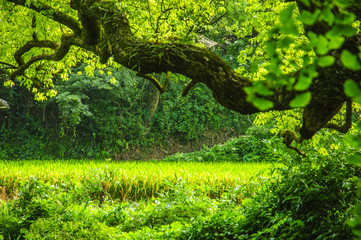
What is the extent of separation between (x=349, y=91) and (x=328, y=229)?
250cm

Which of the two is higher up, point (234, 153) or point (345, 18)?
point (345, 18)

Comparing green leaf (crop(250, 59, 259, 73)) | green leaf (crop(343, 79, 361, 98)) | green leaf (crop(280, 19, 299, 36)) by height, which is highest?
green leaf (crop(280, 19, 299, 36))

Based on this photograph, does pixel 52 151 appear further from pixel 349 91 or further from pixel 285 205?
pixel 349 91

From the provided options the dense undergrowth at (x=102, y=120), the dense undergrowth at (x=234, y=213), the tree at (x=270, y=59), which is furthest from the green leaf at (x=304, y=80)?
the dense undergrowth at (x=102, y=120)

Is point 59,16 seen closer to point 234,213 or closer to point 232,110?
point 232,110

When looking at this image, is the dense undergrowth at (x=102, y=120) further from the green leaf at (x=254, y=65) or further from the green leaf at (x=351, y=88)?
the green leaf at (x=351, y=88)

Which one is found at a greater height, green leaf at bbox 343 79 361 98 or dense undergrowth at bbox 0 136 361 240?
green leaf at bbox 343 79 361 98

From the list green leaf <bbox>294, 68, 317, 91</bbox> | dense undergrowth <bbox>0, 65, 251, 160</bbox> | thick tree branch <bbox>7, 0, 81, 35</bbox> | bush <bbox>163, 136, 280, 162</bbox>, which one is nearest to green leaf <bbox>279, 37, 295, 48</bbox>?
green leaf <bbox>294, 68, 317, 91</bbox>

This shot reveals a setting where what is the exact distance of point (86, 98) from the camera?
14.4 metres

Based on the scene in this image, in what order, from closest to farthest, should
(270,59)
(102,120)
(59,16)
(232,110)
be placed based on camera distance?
(270,59) → (232,110) → (59,16) → (102,120)

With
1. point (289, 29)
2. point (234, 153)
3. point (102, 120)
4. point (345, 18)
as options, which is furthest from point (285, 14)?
point (102, 120)

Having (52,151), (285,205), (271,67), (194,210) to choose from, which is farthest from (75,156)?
(271,67)

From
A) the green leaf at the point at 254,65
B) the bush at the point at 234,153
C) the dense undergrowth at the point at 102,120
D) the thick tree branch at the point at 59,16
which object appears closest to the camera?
the green leaf at the point at 254,65

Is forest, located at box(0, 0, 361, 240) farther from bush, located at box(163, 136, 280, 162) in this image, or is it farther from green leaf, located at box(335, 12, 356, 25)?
bush, located at box(163, 136, 280, 162)
